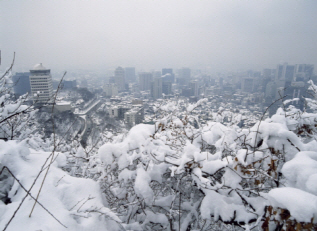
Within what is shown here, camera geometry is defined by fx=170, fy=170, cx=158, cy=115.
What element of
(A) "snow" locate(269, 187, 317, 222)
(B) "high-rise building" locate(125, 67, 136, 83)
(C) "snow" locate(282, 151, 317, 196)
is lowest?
(A) "snow" locate(269, 187, 317, 222)

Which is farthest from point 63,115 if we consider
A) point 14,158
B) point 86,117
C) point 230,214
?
point 230,214

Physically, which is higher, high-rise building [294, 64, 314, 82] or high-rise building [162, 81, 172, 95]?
high-rise building [294, 64, 314, 82]

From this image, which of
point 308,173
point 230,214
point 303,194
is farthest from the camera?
point 230,214

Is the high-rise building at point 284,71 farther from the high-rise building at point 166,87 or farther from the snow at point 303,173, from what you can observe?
the snow at point 303,173

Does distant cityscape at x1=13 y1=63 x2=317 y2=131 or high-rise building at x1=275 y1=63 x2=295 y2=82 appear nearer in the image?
distant cityscape at x1=13 y1=63 x2=317 y2=131

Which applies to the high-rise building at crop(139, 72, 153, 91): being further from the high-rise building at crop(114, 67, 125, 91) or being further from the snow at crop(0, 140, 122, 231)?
the snow at crop(0, 140, 122, 231)

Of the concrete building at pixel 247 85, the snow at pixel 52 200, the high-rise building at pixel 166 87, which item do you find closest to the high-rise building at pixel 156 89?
the high-rise building at pixel 166 87

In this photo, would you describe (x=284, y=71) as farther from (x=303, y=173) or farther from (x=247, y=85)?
(x=303, y=173)

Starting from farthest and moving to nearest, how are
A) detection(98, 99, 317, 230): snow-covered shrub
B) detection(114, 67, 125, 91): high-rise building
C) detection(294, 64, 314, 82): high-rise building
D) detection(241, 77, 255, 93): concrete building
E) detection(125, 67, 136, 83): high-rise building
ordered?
detection(125, 67, 136, 83): high-rise building
detection(114, 67, 125, 91): high-rise building
detection(241, 77, 255, 93): concrete building
detection(294, 64, 314, 82): high-rise building
detection(98, 99, 317, 230): snow-covered shrub

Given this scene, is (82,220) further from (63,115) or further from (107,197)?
(63,115)

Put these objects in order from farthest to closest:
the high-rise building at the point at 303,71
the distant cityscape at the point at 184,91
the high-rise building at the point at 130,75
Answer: the high-rise building at the point at 130,75 → the high-rise building at the point at 303,71 → the distant cityscape at the point at 184,91

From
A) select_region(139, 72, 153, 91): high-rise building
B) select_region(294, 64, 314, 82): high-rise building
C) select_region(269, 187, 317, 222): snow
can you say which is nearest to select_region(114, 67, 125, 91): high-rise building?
select_region(139, 72, 153, 91): high-rise building
